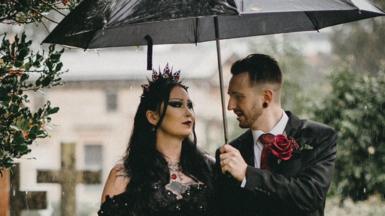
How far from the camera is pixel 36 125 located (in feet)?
13.1

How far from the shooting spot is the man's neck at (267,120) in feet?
12.7

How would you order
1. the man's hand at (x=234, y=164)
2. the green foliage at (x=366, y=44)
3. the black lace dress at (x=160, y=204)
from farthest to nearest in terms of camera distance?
the green foliage at (x=366, y=44) < the black lace dress at (x=160, y=204) < the man's hand at (x=234, y=164)

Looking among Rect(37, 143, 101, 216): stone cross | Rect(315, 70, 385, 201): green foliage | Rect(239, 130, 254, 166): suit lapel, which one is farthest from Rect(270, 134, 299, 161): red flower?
Rect(315, 70, 385, 201): green foliage

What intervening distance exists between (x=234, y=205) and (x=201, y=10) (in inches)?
42.4

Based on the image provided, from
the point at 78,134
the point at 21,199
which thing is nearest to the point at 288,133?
the point at 21,199

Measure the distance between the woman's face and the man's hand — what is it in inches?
21.2

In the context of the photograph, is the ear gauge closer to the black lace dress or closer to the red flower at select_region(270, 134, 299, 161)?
the red flower at select_region(270, 134, 299, 161)

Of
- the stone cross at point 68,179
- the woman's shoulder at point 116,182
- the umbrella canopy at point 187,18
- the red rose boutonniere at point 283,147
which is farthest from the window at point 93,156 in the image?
the red rose boutonniere at point 283,147

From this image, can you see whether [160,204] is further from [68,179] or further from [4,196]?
[68,179]

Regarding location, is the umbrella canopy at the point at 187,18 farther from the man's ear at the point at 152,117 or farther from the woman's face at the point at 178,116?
the man's ear at the point at 152,117

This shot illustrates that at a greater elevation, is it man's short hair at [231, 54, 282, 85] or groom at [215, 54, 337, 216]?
man's short hair at [231, 54, 282, 85]

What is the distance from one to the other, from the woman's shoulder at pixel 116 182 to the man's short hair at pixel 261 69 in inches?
33.1

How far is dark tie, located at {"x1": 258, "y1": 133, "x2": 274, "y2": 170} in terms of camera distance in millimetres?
3807

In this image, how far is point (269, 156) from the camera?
385cm
